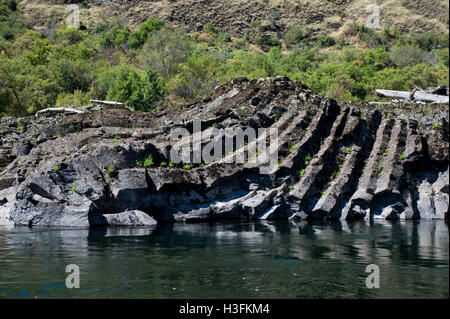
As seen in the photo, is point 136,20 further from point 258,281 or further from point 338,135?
point 258,281

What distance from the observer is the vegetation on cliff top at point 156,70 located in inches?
1923

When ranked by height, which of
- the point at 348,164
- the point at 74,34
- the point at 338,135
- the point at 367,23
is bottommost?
the point at 348,164

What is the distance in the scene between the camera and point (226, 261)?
51.6 feet

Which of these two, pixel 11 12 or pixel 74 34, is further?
pixel 11 12

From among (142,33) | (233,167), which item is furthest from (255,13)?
(233,167)

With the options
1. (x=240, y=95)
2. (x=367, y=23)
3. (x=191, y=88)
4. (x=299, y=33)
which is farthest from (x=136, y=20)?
(x=240, y=95)

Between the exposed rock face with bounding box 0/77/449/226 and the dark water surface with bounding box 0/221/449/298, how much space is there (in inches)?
119

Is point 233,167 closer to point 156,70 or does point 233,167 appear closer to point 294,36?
point 156,70

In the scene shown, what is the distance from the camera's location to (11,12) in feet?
385

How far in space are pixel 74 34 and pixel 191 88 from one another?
4356 centimetres

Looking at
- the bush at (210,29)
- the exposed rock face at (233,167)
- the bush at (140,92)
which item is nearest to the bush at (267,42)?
the bush at (210,29)

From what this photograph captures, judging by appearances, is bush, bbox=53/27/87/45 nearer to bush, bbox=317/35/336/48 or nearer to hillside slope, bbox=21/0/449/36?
hillside slope, bbox=21/0/449/36

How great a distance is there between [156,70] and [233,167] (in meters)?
37.8

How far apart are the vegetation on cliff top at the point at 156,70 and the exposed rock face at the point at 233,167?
13558mm
